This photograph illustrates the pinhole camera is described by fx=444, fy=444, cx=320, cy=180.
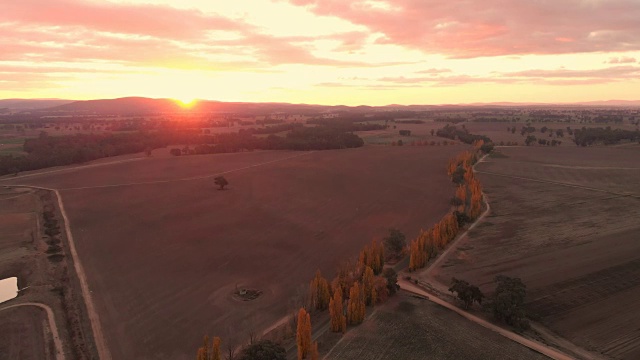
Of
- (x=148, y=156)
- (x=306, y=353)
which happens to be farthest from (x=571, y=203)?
(x=148, y=156)

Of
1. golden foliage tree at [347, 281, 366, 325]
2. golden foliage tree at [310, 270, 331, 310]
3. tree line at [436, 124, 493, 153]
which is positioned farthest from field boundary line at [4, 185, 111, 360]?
tree line at [436, 124, 493, 153]

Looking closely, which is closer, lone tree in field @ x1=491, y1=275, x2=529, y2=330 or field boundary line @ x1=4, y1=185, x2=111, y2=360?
field boundary line @ x1=4, y1=185, x2=111, y2=360

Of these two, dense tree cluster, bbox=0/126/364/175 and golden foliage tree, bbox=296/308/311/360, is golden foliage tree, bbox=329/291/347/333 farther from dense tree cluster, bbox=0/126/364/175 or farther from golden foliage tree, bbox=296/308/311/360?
dense tree cluster, bbox=0/126/364/175

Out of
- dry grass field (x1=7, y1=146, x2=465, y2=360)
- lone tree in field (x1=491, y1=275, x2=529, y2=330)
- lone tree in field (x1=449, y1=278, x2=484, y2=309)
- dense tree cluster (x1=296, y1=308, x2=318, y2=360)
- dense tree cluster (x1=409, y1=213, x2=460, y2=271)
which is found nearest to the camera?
dense tree cluster (x1=296, y1=308, x2=318, y2=360)

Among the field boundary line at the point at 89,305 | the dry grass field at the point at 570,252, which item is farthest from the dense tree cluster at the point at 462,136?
the field boundary line at the point at 89,305

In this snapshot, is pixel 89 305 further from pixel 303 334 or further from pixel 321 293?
pixel 303 334

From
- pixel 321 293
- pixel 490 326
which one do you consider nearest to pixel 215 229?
pixel 321 293

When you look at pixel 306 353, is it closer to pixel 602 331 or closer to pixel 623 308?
pixel 602 331
